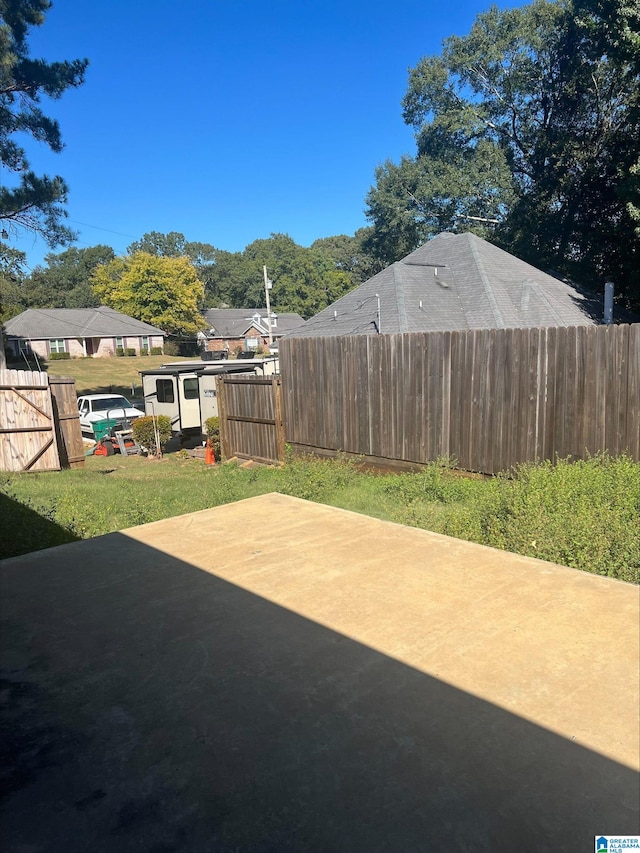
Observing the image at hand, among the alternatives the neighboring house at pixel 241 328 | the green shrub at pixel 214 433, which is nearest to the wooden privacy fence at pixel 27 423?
the green shrub at pixel 214 433

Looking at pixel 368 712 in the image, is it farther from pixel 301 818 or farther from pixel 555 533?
pixel 555 533

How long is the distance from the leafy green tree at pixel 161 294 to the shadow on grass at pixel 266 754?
157 ft

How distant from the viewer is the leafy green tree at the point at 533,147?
64.2 feet

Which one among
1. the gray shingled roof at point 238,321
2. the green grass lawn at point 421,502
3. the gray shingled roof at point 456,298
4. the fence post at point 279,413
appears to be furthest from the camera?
the gray shingled roof at point 238,321

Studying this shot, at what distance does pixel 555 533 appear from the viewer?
4410 mm

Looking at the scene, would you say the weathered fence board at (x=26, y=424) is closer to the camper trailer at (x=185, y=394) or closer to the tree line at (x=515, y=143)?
the camper trailer at (x=185, y=394)

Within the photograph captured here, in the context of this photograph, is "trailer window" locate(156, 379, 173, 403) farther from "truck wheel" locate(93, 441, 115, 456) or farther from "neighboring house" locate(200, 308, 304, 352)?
"neighboring house" locate(200, 308, 304, 352)

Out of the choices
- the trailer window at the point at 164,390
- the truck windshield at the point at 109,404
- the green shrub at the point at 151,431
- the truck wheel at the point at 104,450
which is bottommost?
the truck wheel at the point at 104,450

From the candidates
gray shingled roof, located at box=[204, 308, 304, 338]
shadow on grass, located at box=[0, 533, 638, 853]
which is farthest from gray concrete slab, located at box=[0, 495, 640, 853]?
gray shingled roof, located at box=[204, 308, 304, 338]

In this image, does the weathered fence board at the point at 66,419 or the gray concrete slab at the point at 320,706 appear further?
the weathered fence board at the point at 66,419

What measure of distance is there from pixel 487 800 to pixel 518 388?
→ 5.56 meters

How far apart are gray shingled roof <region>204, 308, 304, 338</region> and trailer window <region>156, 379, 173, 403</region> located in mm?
39514

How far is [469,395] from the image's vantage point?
7.21 metres

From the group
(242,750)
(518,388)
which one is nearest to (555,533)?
(518,388)
